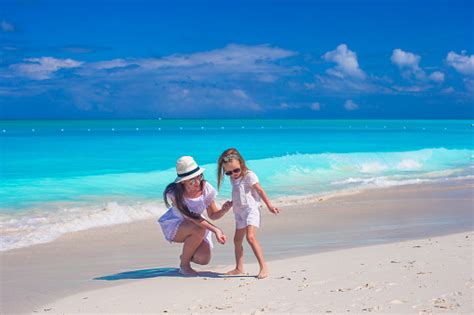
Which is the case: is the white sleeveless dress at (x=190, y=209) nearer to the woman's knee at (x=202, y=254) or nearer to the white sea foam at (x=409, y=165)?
the woman's knee at (x=202, y=254)

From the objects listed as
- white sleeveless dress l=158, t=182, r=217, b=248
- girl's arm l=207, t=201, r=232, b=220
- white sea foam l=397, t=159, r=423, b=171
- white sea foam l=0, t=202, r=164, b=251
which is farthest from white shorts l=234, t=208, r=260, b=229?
white sea foam l=397, t=159, r=423, b=171

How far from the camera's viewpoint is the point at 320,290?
5.42 metres

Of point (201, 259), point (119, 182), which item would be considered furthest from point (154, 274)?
point (119, 182)

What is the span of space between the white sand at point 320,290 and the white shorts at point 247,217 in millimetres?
543

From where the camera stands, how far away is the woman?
253 inches

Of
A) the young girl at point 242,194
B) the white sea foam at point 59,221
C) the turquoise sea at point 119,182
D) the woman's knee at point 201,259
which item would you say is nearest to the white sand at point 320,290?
the woman's knee at point 201,259

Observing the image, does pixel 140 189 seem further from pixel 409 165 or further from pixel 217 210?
pixel 409 165

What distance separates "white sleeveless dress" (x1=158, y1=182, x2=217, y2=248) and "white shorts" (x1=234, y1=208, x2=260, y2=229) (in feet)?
1.19

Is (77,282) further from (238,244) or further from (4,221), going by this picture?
(4,221)

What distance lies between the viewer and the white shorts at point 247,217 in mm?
6461

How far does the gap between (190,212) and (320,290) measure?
1789mm

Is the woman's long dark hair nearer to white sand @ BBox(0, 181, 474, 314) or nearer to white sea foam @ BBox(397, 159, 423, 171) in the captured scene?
white sand @ BBox(0, 181, 474, 314)

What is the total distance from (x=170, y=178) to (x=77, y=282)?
14855mm

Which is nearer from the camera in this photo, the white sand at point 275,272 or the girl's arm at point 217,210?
the white sand at point 275,272
